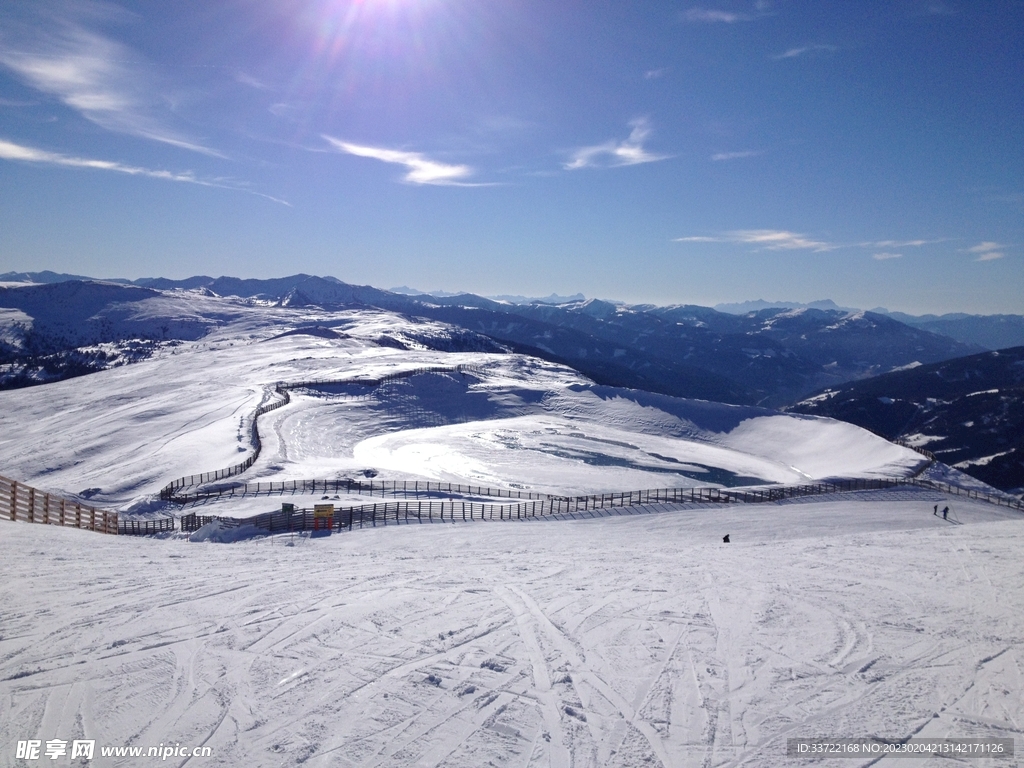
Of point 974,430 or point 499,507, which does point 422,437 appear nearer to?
point 499,507

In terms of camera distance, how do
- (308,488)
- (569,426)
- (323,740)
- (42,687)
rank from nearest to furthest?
1. (323,740)
2. (42,687)
3. (308,488)
4. (569,426)

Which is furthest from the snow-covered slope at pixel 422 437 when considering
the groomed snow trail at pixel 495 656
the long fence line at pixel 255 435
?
the groomed snow trail at pixel 495 656

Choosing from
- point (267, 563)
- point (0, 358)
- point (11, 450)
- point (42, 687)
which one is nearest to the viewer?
point (42, 687)

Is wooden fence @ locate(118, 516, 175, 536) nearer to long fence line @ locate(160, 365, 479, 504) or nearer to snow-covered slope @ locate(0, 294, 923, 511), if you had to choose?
long fence line @ locate(160, 365, 479, 504)

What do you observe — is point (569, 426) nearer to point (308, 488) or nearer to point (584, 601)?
point (308, 488)

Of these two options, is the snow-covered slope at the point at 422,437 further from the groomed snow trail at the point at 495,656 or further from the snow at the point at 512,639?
the groomed snow trail at the point at 495,656

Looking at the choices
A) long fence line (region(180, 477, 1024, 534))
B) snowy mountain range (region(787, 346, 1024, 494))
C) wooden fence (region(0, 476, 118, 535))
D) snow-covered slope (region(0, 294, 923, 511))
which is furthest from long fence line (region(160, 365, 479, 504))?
snowy mountain range (region(787, 346, 1024, 494))

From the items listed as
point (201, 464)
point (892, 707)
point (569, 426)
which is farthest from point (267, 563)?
point (569, 426)
